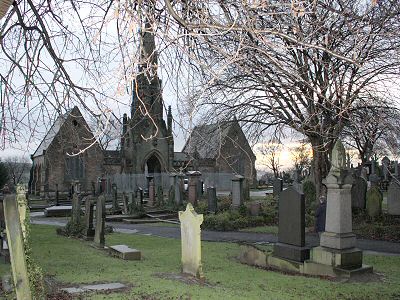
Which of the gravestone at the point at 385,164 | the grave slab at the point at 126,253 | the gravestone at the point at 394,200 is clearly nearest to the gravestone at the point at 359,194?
the gravestone at the point at 394,200

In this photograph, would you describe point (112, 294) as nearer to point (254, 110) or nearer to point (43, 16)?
point (43, 16)

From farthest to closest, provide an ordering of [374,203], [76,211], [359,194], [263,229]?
[359,194] → [374,203] → [263,229] → [76,211]

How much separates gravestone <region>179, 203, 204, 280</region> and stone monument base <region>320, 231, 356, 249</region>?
2.72 metres

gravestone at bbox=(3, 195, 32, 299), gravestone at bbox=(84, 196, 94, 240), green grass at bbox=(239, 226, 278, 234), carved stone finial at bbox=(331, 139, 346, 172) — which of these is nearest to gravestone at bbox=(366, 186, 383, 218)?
green grass at bbox=(239, 226, 278, 234)

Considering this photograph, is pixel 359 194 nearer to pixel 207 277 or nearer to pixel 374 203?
pixel 374 203

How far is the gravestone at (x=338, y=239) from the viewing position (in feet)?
29.6

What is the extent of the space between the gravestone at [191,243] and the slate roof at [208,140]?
1320 mm

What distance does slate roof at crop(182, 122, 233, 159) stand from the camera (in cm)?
696

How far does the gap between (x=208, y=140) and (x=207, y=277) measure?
5427 millimetres

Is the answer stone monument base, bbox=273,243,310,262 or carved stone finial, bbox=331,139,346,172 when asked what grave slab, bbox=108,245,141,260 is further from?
carved stone finial, bbox=331,139,346,172

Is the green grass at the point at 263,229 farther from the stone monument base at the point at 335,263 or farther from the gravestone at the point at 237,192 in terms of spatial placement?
the stone monument base at the point at 335,263

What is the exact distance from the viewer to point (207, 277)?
8.47 meters

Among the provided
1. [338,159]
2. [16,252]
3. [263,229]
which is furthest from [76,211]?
[16,252]

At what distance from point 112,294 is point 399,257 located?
27.2 feet
